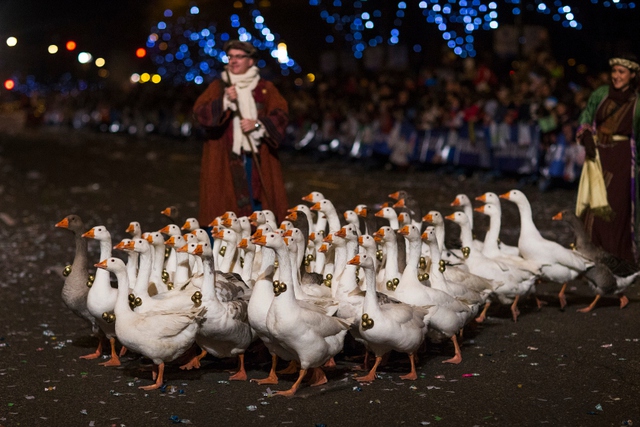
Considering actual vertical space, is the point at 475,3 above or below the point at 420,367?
above

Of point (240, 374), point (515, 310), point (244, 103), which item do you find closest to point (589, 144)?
point (515, 310)

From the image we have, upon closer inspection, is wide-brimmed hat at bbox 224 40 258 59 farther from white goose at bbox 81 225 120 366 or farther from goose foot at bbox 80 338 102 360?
goose foot at bbox 80 338 102 360

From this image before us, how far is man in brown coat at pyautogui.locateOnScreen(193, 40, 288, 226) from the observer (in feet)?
32.1

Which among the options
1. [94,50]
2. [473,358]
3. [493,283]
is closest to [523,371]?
[473,358]

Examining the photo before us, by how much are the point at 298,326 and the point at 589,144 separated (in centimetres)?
457

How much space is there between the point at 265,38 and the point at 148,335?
93.0ft

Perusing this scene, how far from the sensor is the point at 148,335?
6781 mm

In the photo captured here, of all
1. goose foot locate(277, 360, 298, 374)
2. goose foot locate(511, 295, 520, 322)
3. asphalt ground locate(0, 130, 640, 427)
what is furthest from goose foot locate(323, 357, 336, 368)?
goose foot locate(511, 295, 520, 322)

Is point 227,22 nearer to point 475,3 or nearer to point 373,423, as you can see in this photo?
point 475,3

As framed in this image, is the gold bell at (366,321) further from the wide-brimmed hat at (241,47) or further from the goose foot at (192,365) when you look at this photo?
the wide-brimmed hat at (241,47)

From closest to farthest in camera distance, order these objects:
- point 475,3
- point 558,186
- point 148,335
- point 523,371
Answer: point 148,335, point 523,371, point 558,186, point 475,3

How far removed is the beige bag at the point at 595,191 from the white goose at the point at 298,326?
4154mm

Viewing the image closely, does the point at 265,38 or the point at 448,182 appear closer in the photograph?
the point at 448,182

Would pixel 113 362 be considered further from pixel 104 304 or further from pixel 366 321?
pixel 366 321
